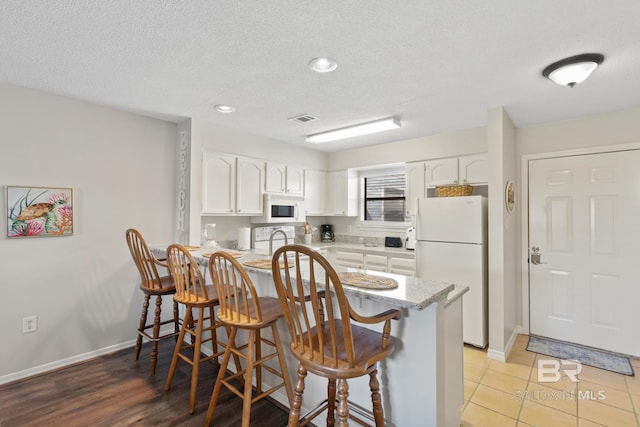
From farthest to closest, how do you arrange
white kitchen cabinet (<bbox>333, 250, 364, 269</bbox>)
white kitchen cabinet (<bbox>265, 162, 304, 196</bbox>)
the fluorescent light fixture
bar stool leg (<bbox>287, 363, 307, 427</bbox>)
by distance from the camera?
white kitchen cabinet (<bbox>333, 250, 364, 269</bbox>) < white kitchen cabinet (<bbox>265, 162, 304, 196</bbox>) < the fluorescent light fixture < bar stool leg (<bbox>287, 363, 307, 427</bbox>)

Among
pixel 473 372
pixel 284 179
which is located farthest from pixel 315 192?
pixel 473 372

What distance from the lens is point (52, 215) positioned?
257 cm

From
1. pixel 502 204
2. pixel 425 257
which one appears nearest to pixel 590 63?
pixel 502 204

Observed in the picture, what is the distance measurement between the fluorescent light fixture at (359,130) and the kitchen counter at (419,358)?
191cm

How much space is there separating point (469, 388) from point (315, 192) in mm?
3139

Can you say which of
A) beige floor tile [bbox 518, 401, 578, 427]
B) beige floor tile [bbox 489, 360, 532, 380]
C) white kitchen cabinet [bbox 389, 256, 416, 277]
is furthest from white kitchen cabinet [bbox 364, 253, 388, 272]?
beige floor tile [bbox 518, 401, 578, 427]

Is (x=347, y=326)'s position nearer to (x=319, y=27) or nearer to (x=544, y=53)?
(x=319, y=27)

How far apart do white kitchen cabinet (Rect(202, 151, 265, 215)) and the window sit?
184cm

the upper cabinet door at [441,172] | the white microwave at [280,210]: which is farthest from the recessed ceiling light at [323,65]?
→ the upper cabinet door at [441,172]

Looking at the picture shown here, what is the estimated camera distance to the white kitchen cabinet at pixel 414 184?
155 inches

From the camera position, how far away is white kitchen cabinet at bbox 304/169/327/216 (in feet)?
15.0

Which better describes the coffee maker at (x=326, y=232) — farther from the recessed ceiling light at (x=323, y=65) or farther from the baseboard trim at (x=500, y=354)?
the recessed ceiling light at (x=323, y=65)

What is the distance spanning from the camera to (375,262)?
3.99 m

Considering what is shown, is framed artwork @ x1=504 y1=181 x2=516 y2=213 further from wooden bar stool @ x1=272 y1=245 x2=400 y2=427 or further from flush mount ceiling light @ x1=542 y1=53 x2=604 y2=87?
wooden bar stool @ x1=272 y1=245 x2=400 y2=427
